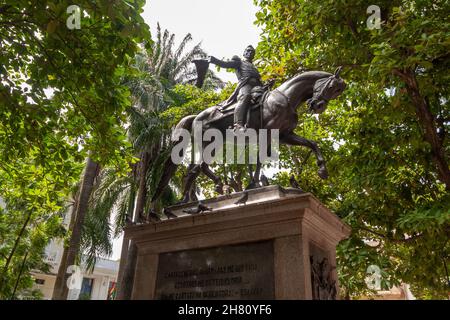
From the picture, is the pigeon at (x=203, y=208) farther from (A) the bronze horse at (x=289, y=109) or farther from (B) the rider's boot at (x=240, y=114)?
(B) the rider's boot at (x=240, y=114)

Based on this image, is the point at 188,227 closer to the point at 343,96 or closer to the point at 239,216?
the point at 239,216

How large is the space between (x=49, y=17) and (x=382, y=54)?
17.8 ft

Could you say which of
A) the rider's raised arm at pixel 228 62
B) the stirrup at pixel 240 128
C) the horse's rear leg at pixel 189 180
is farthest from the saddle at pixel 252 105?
the horse's rear leg at pixel 189 180

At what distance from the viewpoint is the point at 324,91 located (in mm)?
6223

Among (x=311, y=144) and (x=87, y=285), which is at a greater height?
(x=87, y=285)

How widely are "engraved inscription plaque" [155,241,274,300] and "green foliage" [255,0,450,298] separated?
3.96 metres

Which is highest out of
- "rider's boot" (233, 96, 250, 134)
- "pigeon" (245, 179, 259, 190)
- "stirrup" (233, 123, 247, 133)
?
"rider's boot" (233, 96, 250, 134)

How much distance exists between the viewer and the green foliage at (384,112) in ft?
26.1

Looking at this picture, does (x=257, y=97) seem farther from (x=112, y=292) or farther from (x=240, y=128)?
(x=112, y=292)

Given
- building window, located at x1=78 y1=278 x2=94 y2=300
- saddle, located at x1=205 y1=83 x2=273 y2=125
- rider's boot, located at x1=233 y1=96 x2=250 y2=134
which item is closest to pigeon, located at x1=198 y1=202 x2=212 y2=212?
rider's boot, located at x1=233 y1=96 x2=250 y2=134

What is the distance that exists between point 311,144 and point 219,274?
2.38m

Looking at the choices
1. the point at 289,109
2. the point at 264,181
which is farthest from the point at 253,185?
the point at 289,109

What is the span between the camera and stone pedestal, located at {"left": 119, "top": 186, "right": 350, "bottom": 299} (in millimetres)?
4824

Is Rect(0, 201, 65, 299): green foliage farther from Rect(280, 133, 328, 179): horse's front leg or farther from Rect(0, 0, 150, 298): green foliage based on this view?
Rect(280, 133, 328, 179): horse's front leg
